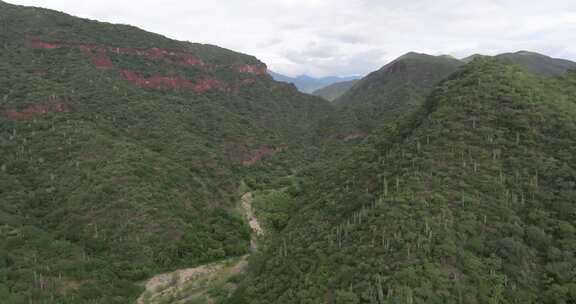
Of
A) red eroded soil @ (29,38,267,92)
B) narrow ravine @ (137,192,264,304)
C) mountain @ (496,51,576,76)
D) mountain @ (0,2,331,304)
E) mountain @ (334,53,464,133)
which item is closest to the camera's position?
narrow ravine @ (137,192,264,304)

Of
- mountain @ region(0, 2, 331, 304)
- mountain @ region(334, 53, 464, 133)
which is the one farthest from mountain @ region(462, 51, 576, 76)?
mountain @ region(0, 2, 331, 304)

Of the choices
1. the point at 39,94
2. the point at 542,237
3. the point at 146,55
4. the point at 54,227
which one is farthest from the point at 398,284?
the point at 146,55

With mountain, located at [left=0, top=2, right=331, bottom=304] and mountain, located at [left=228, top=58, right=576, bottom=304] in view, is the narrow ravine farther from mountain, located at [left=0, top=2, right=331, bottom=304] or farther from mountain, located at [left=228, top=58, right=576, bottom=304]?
mountain, located at [left=228, top=58, right=576, bottom=304]

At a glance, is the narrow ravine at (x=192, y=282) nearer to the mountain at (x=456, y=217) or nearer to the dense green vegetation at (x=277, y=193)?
the dense green vegetation at (x=277, y=193)

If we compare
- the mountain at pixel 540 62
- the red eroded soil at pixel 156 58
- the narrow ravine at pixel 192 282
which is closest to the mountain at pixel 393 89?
the mountain at pixel 540 62

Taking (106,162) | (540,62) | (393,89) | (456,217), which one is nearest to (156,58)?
(106,162)

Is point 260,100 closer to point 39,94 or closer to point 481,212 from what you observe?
point 39,94

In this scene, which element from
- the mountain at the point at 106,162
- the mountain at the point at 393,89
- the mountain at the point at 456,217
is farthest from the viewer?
the mountain at the point at 393,89

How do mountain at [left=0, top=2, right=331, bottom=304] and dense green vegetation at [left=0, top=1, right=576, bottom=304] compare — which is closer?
dense green vegetation at [left=0, top=1, right=576, bottom=304]
